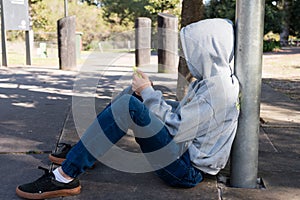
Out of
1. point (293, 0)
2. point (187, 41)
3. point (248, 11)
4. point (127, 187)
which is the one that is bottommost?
point (127, 187)

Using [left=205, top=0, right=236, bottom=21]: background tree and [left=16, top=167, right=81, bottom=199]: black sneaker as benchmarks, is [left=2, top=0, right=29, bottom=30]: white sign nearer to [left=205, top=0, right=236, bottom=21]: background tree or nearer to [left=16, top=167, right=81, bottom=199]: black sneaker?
[left=16, top=167, right=81, bottom=199]: black sneaker

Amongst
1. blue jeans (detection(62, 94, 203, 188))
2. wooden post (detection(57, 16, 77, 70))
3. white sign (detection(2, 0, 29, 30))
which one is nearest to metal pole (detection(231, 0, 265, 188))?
blue jeans (detection(62, 94, 203, 188))

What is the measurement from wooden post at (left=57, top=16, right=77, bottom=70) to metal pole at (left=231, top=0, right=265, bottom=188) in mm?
9744

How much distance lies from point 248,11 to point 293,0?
33386 millimetres

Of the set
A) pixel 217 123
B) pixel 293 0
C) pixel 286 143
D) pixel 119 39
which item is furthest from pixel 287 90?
pixel 293 0

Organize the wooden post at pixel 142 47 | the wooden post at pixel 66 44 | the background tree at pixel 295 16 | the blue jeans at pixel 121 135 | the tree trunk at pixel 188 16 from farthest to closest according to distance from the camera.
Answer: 1. the background tree at pixel 295 16
2. the wooden post at pixel 66 44
3. the wooden post at pixel 142 47
4. the tree trunk at pixel 188 16
5. the blue jeans at pixel 121 135

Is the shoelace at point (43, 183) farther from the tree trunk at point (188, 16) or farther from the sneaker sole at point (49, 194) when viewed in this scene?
the tree trunk at point (188, 16)

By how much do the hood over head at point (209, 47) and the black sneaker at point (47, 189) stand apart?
1.08m

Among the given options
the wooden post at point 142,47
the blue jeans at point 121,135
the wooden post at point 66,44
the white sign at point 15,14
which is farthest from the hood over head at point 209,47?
the white sign at point 15,14

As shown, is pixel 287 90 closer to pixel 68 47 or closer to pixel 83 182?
pixel 83 182

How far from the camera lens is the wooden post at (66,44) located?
38.8 feet

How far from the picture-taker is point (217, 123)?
243 centimetres

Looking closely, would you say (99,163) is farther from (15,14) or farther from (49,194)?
(15,14)

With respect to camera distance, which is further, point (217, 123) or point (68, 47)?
point (68, 47)
